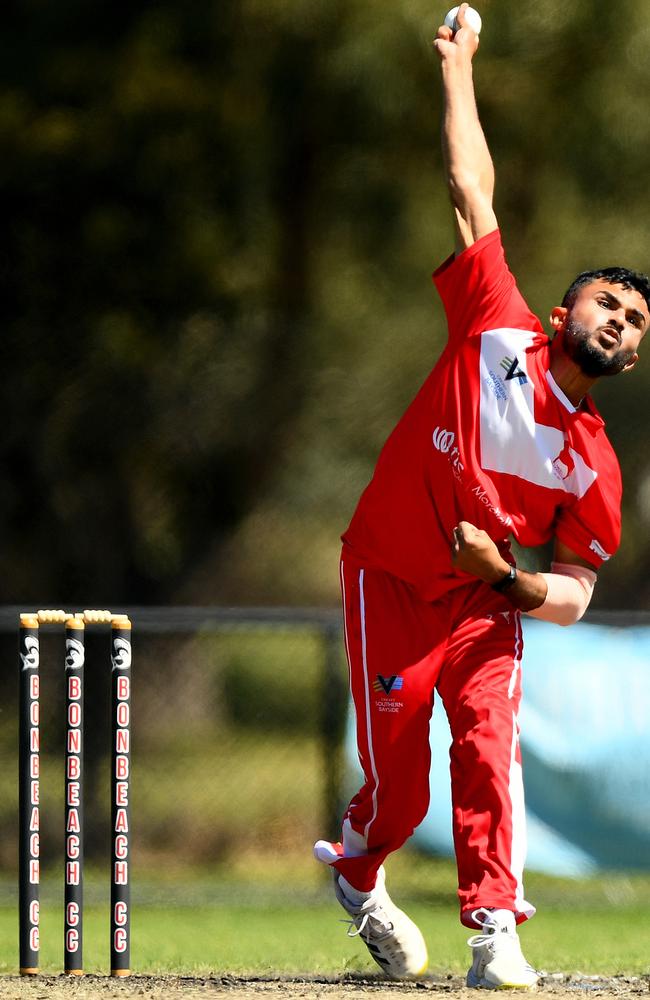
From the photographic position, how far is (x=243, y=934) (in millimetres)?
7465

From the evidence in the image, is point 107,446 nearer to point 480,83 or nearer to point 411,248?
point 411,248

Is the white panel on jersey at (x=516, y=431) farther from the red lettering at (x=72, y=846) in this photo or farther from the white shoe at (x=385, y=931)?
the red lettering at (x=72, y=846)

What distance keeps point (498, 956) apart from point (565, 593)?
1.02 metres

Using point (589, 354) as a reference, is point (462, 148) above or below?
above

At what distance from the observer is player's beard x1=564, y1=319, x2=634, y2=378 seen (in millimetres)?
5074

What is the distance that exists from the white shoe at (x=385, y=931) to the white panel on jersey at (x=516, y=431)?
1.26 meters

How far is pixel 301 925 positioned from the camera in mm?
7746

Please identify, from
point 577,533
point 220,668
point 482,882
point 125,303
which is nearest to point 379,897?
point 482,882

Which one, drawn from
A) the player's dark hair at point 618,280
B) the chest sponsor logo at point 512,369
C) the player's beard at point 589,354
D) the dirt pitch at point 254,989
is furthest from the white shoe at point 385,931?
the player's dark hair at point 618,280

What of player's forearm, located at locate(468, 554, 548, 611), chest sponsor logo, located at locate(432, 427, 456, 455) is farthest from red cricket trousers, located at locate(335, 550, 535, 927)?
chest sponsor logo, located at locate(432, 427, 456, 455)

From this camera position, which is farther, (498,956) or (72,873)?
(72,873)

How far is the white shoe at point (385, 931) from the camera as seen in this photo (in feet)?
17.5

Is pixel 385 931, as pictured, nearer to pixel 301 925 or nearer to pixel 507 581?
pixel 507 581

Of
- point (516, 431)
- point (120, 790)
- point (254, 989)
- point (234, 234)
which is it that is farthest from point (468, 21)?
point (234, 234)
